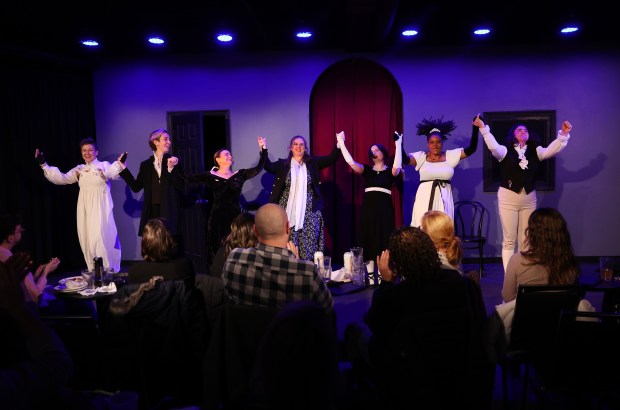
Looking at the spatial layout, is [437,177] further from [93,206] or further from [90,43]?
[90,43]

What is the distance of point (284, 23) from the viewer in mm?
5602

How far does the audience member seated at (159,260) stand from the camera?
111 inches

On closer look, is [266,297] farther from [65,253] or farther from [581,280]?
[65,253]

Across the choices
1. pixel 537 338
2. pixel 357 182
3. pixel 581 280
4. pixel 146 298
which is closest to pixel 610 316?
pixel 537 338

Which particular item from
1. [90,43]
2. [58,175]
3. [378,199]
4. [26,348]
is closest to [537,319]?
[26,348]

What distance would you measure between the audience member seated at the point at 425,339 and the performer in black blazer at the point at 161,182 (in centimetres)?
417

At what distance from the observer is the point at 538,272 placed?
8.58 ft

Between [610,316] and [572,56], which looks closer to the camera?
[610,316]

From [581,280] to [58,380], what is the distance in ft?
9.14

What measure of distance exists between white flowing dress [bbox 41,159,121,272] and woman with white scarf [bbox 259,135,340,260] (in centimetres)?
186

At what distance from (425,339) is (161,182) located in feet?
15.1

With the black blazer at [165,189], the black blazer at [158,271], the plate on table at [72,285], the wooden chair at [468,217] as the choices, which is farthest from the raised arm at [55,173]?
the wooden chair at [468,217]

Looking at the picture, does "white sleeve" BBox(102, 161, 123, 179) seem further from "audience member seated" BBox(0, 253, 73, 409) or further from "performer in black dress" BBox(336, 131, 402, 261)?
"audience member seated" BBox(0, 253, 73, 409)

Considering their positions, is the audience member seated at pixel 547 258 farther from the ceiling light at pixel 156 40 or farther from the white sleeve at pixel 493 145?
the ceiling light at pixel 156 40
